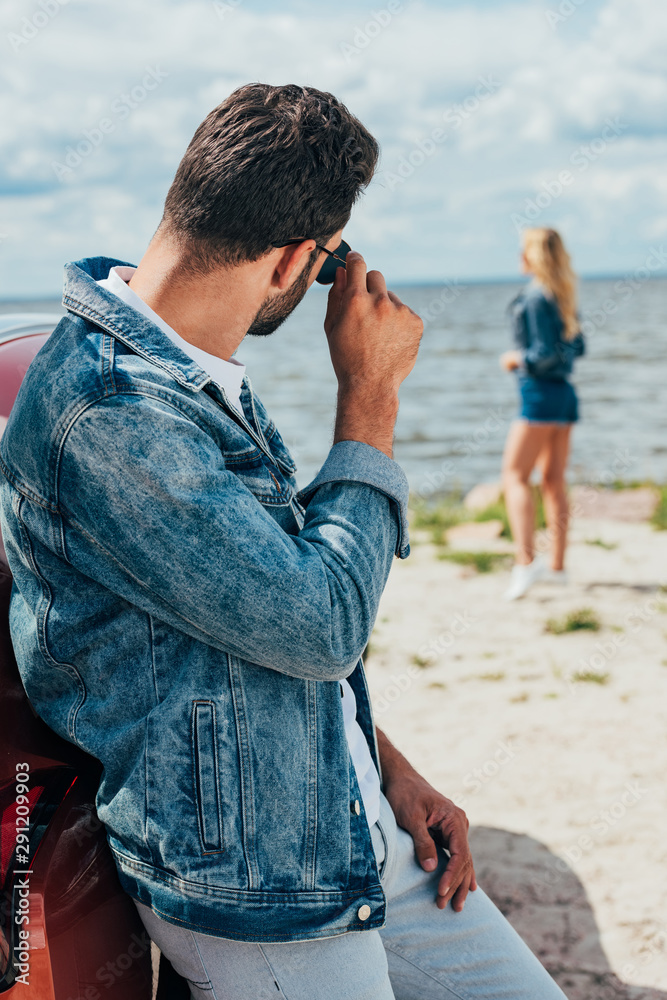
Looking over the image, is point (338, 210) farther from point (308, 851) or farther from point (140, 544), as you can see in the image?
point (308, 851)

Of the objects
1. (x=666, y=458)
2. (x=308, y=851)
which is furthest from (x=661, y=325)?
(x=308, y=851)

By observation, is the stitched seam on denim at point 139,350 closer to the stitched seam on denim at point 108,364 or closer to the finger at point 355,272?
the stitched seam on denim at point 108,364

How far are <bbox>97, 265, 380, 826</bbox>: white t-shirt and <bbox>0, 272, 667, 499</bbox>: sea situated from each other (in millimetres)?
299

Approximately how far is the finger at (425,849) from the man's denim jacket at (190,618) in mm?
326

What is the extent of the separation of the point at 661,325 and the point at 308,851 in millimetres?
45606

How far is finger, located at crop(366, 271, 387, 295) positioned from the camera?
5.15 feet

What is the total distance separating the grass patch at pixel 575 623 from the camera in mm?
5047

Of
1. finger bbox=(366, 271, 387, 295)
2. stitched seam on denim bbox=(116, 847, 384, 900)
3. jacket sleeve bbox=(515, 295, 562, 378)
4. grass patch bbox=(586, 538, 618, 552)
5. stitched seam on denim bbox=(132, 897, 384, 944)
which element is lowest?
grass patch bbox=(586, 538, 618, 552)

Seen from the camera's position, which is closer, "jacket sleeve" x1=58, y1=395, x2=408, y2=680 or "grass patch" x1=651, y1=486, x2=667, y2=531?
"jacket sleeve" x1=58, y1=395, x2=408, y2=680

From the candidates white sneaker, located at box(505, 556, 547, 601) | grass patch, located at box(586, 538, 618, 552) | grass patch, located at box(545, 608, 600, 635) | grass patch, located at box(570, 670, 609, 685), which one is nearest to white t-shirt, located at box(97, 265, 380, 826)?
grass patch, located at box(570, 670, 609, 685)

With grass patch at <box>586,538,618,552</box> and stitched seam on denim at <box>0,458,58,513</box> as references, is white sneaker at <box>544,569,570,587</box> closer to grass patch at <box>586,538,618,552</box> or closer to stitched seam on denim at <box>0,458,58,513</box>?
grass patch at <box>586,538,618,552</box>

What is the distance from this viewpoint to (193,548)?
122 centimetres

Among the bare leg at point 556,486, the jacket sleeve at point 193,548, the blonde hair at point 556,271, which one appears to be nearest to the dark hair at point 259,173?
the jacket sleeve at point 193,548

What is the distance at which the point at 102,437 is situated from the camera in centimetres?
122
